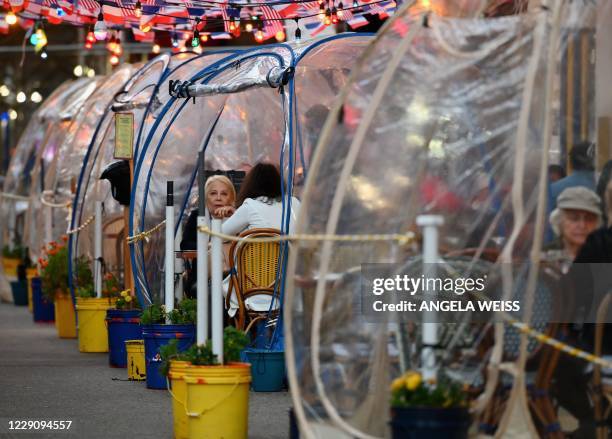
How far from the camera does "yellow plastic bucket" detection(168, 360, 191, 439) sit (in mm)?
7383

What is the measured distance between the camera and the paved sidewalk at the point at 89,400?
8.09 meters

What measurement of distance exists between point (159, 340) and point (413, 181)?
3.79 m

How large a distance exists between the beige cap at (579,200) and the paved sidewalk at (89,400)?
2.50 metres

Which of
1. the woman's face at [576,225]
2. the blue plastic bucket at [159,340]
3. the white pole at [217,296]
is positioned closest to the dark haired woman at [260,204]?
the blue plastic bucket at [159,340]

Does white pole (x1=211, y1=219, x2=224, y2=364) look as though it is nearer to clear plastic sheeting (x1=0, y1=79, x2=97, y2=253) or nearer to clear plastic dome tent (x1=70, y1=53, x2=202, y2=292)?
clear plastic dome tent (x1=70, y1=53, x2=202, y2=292)

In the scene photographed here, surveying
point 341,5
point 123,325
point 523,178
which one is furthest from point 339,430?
point 341,5

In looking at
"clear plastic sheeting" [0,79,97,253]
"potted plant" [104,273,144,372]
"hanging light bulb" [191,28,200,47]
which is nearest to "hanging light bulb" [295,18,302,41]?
"hanging light bulb" [191,28,200,47]

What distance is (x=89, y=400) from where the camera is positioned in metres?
9.45

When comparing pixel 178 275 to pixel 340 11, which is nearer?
pixel 178 275

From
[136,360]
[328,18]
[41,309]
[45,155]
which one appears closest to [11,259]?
[45,155]

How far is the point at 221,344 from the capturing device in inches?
284

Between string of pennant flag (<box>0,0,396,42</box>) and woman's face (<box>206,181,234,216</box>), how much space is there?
1.64 m

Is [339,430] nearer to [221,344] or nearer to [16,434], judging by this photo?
[221,344]

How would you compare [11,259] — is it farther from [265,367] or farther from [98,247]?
[265,367]
